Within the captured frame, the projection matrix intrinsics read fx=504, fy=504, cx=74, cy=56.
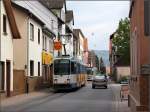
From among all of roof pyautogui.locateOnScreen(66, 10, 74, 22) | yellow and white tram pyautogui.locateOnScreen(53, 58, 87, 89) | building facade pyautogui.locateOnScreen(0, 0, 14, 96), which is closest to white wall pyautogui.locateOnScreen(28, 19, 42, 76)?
yellow and white tram pyautogui.locateOnScreen(53, 58, 87, 89)

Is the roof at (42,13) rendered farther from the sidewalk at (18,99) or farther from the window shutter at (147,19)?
the window shutter at (147,19)

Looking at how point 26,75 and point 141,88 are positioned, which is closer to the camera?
point 141,88

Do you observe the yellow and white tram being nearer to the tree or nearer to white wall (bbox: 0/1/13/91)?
white wall (bbox: 0/1/13/91)

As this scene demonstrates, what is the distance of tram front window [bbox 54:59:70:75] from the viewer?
48.2 metres

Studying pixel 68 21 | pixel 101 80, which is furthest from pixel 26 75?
pixel 68 21

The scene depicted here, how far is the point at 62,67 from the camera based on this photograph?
48219 mm

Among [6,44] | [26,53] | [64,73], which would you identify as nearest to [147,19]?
[6,44]

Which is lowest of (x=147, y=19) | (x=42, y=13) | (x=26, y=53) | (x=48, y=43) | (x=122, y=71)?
(x=122, y=71)

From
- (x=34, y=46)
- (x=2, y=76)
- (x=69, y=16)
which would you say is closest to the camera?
(x=2, y=76)

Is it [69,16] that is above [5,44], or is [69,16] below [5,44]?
above

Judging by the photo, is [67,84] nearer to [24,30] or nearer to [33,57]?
[33,57]

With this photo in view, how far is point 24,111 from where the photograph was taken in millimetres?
24281

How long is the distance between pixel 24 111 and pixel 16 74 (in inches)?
672

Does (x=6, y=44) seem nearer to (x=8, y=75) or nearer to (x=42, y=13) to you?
(x=8, y=75)
